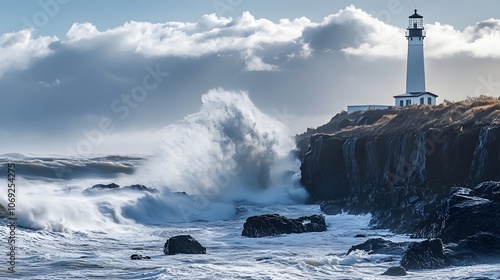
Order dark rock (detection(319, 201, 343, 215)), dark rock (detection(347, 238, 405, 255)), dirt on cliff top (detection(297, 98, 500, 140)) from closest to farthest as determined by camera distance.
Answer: dark rock (detection(347, 238, 405, 255)) → dirt on cliff top (detection(297, 98, 500, 140)) → dark rock (detection(319, 201, 343, 215))

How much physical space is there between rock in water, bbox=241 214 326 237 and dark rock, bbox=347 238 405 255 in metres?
6.25

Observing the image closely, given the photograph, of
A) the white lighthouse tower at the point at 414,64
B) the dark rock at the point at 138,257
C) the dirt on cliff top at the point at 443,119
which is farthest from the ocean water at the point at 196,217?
the white lighthouse tower at the point at 414,64

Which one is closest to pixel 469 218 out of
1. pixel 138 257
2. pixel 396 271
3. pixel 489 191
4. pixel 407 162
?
pixel 489 191

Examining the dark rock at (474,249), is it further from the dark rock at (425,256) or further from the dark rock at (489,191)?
the dark rock at (489,191)

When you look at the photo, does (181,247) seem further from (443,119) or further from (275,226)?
(443,119)

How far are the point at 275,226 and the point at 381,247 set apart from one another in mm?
7036

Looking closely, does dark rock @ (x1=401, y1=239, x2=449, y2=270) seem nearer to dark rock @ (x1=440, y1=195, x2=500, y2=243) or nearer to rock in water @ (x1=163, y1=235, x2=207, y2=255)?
dark rock @ (x1=440, y1=195, x2=500, y2=243)

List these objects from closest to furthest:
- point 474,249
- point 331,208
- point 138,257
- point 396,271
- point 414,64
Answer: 1. point 396,271
2. point 474,249
3. point 138,257
4. point 331,208
5. point 414,64

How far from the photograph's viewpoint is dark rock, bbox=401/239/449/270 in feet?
76.4

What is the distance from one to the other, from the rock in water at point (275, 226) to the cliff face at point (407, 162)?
8.48 ft

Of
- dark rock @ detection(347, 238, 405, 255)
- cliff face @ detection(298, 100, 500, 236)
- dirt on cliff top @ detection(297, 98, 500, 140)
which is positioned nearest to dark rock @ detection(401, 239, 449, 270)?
dark rock @ detection(347, 238, 405, 255)

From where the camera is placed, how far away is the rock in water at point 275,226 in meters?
32.5

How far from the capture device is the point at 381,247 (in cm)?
2630

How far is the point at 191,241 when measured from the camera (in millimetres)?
27359
